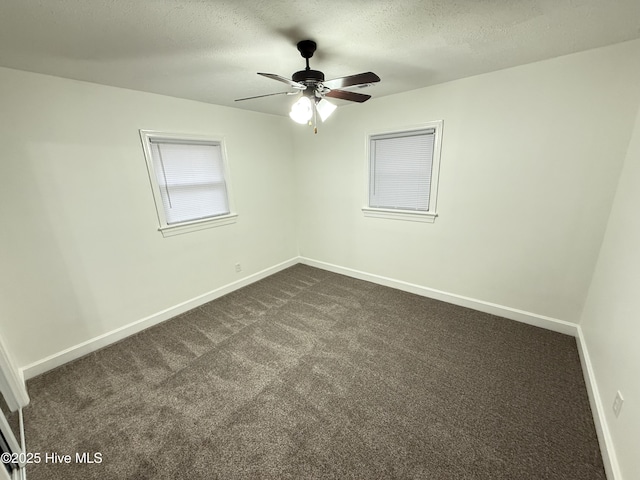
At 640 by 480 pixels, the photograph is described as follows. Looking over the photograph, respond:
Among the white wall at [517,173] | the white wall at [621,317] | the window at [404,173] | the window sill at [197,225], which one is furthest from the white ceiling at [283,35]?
the window sill at [197,225]

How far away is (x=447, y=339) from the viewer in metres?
2.32

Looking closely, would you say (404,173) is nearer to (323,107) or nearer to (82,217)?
(323,107)

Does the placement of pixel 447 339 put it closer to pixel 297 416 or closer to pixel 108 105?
pixel 297 416

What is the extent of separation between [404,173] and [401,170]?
0.17ft

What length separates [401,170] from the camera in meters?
2.98

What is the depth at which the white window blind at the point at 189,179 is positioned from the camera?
2.62 m

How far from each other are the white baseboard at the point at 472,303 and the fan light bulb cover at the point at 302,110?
237 centimetres

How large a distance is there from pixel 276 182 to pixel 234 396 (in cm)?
276

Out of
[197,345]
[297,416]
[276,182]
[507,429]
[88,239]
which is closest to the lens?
[507,429]

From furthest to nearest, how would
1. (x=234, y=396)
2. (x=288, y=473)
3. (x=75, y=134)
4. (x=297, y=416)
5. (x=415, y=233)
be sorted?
(x=415, y=233), (x=75, y=134), (x=234, y=396), (x=297, y=416), (x=288, y=473)

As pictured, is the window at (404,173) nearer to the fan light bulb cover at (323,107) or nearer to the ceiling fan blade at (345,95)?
the ceiling fan blade at (345,95)

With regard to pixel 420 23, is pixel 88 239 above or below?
below

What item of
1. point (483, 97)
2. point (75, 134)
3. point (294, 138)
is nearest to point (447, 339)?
point (483, 97)

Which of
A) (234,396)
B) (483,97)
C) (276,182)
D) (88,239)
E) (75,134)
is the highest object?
(483,97)
